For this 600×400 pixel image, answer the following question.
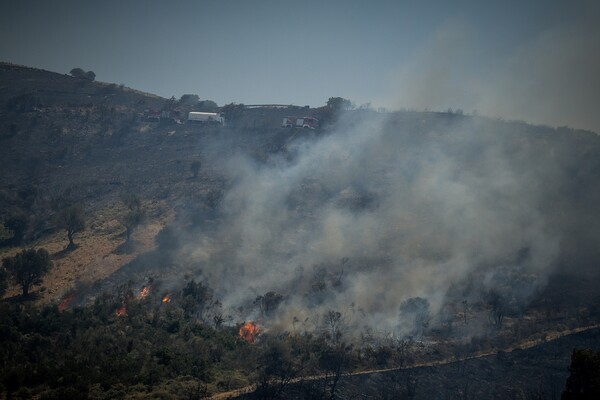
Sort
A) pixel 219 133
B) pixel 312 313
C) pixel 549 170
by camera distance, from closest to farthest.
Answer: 1. pixel 312 313
2. pixel 549 170
3. pixel 219 133

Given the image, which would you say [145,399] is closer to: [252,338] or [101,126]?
[252,338]

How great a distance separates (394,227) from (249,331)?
21659 mm

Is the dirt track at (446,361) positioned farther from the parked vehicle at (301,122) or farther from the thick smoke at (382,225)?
the parked vehicle at (301,122)

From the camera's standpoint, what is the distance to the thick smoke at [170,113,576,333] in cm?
3503

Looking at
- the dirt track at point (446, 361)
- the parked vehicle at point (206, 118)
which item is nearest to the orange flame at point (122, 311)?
the dirt track at point (446, 361)

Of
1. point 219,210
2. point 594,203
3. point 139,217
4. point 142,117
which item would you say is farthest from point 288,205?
point 142,117

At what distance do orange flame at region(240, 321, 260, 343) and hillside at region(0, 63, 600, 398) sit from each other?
1.39ft

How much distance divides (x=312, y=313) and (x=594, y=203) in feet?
128

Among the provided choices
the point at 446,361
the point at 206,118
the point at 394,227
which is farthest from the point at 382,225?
the point at 206,118

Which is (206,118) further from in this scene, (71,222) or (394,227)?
(394,227)

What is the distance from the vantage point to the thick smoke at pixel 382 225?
3503 centimetres

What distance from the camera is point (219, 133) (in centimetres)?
7269

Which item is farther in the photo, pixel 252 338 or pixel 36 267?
pixel 36 267

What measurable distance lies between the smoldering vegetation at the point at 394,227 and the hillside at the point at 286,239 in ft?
0.78
